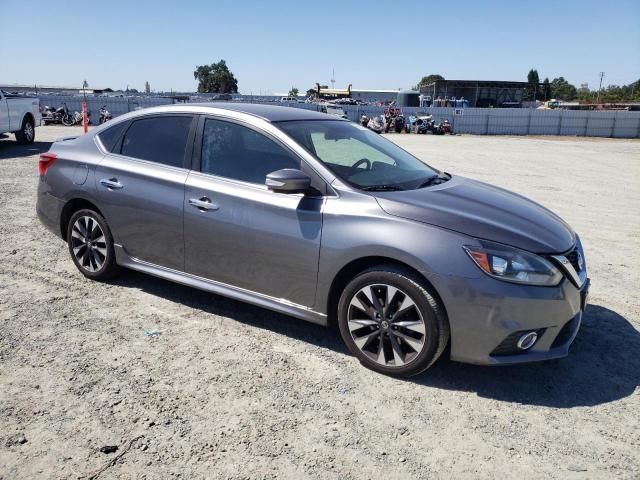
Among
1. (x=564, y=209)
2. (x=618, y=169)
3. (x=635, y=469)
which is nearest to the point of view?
(x=635, y=469)

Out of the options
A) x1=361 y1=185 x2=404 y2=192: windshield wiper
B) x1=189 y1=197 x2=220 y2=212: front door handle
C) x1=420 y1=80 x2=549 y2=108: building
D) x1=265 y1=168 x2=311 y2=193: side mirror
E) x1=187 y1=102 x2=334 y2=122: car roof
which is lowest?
x1=189 y1=197 x2=220 y2=212: front door handle

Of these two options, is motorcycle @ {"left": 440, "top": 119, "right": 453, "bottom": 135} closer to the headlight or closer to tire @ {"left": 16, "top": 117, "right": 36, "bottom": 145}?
tire @ {"left": 16, "top": 117, "right": 36, "bottom": 145}

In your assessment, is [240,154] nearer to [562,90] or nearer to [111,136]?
[111,136]

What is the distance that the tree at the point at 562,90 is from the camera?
426 ft

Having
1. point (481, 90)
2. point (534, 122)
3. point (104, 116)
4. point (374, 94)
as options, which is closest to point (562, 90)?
point (481, 90)

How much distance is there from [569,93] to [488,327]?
148 meters

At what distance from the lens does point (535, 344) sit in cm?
326

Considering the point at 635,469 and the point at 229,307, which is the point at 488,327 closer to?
the point at 635,469

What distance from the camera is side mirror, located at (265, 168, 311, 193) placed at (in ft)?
11.6

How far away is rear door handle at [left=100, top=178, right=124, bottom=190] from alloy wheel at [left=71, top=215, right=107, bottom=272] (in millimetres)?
372

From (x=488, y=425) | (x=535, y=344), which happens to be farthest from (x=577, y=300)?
(x=488, y=425)

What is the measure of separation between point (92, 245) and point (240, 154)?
5.97 ft

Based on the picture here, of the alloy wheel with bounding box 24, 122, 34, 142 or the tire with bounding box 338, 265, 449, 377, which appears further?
the alloy wheel with bounding box 24, 122, 34, 142

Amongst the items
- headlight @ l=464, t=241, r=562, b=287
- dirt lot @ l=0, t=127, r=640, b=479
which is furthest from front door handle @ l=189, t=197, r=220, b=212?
headlight @ l=464, t=241, r=562, b=287
